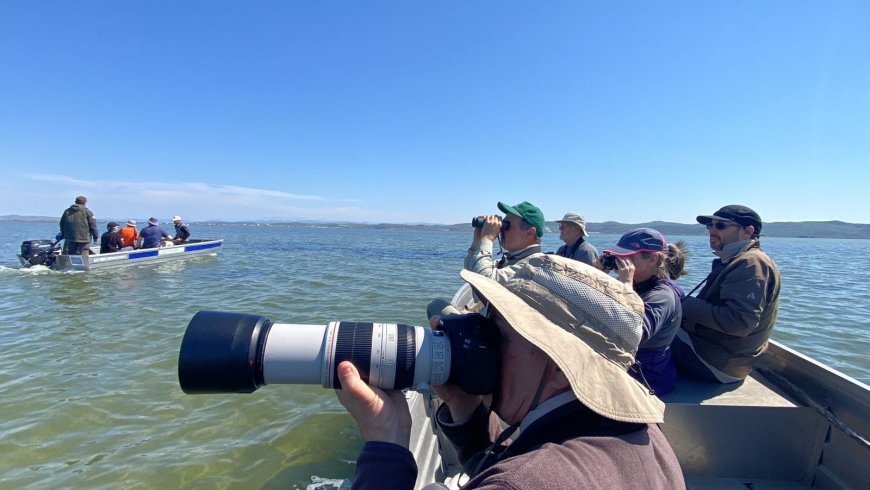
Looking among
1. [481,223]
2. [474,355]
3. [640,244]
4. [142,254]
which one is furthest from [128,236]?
[474,355]

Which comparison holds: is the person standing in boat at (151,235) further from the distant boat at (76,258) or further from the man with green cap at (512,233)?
the man with green cap at (512,233)

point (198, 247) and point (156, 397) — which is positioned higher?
point (198, 247)

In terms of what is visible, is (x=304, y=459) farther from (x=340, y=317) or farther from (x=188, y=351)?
(x=340, y=317)

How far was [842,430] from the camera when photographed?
263 cm

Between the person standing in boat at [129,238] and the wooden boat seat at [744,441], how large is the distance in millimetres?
19408

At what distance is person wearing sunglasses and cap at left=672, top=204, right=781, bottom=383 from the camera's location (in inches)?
122

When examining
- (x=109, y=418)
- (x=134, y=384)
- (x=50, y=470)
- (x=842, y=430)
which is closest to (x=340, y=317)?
(x=134, y=384)

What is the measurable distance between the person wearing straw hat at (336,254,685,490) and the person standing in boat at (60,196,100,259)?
1704 centimetres

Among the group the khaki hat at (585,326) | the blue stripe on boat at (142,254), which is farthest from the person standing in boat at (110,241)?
the khaki hat at (585,326)

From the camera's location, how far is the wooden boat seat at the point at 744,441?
2904mm

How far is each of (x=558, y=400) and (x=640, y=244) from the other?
94.2 inches

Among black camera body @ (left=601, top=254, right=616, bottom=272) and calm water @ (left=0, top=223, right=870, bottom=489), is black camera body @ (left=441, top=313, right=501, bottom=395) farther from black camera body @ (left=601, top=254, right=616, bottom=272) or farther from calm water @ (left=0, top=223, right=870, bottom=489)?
calm water @ (left=0, top=223, right=870, bottom=489)

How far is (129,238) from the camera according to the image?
16.8 m

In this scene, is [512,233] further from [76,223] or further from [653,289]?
[76,223]
